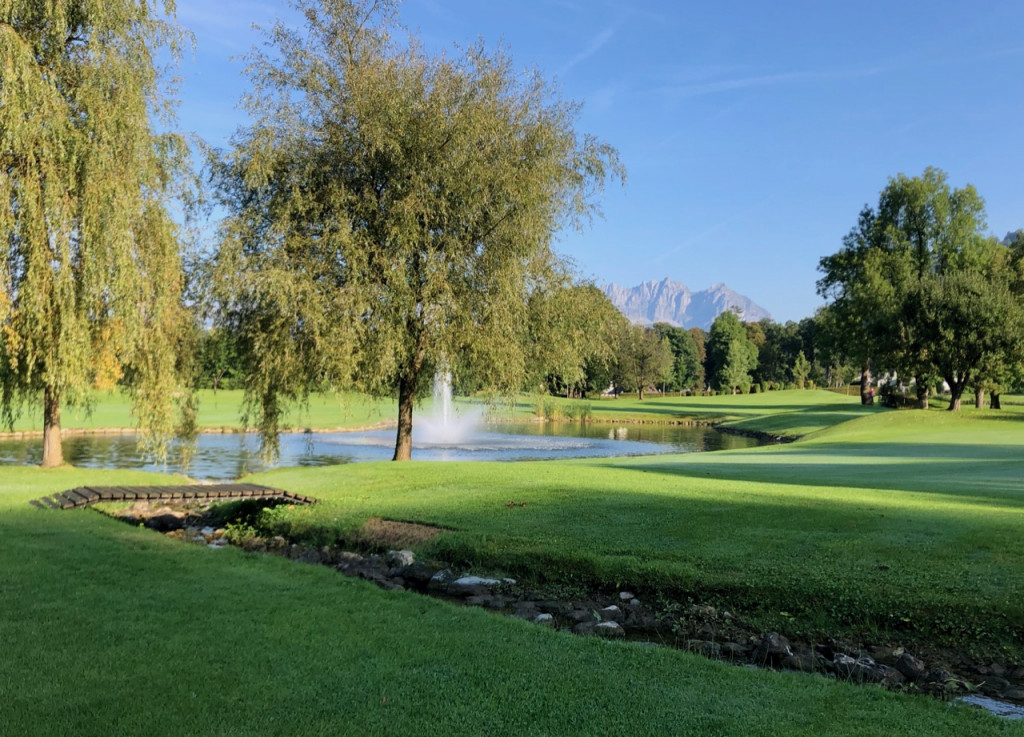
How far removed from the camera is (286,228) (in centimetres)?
1688

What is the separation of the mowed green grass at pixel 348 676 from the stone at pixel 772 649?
105 centimetres

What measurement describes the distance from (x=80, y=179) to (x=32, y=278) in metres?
2.12

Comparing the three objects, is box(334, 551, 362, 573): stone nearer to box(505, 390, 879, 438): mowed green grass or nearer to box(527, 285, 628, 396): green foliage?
box(527, 285, 628, 396): green foliage

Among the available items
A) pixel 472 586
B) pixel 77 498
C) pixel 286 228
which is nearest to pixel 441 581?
pixel 472 586

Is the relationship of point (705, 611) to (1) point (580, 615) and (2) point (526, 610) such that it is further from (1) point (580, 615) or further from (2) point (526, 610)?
(2) point (526, 610)

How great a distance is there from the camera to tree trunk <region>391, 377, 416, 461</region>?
19.4 m

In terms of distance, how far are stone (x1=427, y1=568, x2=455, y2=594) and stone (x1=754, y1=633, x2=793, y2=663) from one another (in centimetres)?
363

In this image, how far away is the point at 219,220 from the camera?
17266mm

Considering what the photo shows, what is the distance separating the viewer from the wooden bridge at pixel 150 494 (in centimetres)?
1178

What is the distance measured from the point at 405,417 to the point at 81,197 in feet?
30.4

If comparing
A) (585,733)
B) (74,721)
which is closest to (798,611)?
(585,733)

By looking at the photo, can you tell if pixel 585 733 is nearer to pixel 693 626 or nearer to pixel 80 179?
pixel 693 626

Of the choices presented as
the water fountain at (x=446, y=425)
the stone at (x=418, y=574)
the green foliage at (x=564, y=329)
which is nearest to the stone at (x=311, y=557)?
the stone at (x=418, y=574)

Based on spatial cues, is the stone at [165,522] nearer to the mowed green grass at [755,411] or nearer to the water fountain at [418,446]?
the water fountain at [418,446]
